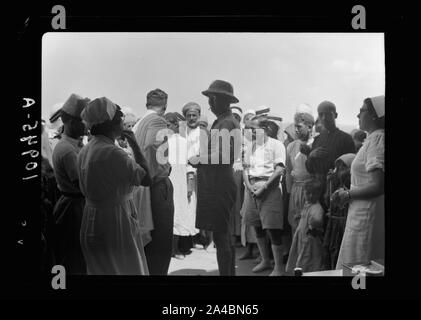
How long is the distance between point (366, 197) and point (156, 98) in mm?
1674

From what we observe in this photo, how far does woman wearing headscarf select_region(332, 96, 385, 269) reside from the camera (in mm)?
4555

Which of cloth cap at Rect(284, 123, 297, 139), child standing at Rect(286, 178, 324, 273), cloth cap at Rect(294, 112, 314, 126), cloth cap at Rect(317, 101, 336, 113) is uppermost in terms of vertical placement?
cloth cap at Rect(317, 101, 336, 113)

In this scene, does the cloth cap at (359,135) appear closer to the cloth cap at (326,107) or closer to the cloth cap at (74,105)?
the cloth cap at (326,107)

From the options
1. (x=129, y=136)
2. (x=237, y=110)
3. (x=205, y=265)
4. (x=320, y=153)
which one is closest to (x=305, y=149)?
(x=320, y=153)

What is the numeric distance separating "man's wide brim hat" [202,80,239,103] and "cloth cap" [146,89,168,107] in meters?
0.29

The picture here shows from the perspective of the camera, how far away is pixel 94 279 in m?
4.60

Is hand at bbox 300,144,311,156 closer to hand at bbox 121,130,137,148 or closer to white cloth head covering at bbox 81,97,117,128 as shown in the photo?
hand at bbox 121,130,137,148

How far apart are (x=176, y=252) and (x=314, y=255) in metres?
1.01

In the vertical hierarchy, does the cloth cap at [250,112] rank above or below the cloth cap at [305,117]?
above

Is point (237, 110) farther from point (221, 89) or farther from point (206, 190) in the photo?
point (206, 190)

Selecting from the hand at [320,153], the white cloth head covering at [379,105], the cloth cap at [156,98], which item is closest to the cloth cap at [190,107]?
the cloth cap at [156,98]

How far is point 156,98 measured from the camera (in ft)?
14.9

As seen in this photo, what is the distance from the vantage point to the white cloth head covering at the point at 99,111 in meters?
4.52

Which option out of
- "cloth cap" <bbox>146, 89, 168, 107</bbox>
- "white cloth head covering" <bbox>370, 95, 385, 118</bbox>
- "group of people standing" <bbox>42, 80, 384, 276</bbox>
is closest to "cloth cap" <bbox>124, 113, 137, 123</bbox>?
"group of people standing" <bbox>42, 80, 384, 276</bbox>
